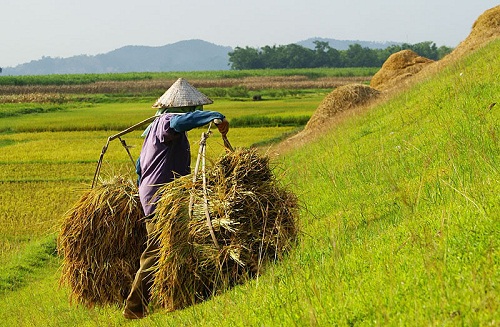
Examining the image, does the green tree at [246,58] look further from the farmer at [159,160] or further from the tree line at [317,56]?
the farmer at [159,160]

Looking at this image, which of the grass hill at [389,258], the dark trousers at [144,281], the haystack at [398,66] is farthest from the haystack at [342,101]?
the dark trousers at [144,281]

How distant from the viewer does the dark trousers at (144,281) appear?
5641 millimetres

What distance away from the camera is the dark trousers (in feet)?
18.5

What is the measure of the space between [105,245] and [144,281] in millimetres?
800

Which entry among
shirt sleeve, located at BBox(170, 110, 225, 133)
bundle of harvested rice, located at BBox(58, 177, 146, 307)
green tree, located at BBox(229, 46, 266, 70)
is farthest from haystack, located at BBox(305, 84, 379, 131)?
green tree, located at BBox(229, 46, 266, 70)

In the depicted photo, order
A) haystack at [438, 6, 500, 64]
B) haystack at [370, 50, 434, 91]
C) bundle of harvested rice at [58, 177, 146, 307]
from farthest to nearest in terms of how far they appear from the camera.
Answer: haystack at [370, 50, 434, 91]
haystack at [438, 6, 500, 64]
bundle of harvested rice at [58, 177, 146, 307]

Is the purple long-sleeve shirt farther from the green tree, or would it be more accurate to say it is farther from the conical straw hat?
the green tree

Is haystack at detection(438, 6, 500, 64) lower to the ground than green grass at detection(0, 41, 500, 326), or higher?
higher

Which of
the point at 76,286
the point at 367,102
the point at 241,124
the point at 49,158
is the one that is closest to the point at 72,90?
the point at 241,124

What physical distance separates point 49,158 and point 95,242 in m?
18.3

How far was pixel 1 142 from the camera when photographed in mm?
30062

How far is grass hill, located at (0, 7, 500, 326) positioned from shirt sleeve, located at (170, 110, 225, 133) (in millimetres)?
781

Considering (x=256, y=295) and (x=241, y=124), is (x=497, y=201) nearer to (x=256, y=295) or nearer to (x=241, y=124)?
(x=256, y=295)

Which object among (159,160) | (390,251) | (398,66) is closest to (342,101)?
(398,66)
